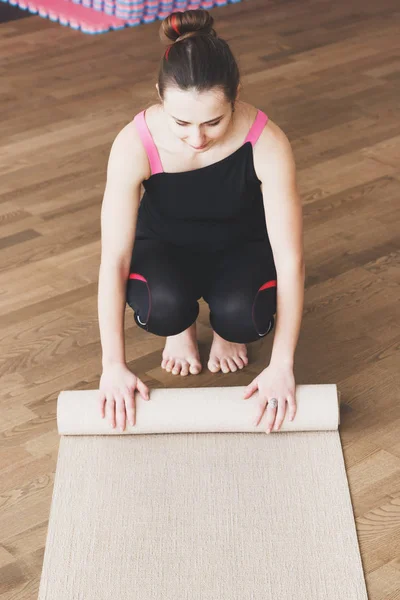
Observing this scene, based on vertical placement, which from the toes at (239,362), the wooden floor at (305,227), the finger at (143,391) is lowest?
the wooden floor at (305,227)

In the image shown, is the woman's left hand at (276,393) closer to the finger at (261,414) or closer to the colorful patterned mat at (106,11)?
the finger at (261,414)

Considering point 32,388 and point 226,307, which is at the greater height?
point 226,307

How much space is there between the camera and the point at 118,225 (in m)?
1.73

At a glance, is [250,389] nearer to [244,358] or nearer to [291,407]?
[291,407]

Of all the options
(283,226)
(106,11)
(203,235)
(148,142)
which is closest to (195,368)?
(203,235)

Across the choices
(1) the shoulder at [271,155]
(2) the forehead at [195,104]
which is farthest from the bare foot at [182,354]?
(2) the forehead at [195,104]

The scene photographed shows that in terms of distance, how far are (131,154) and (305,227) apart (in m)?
0.95

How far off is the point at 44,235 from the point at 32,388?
0.75 m

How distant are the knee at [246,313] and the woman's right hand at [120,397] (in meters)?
0.23

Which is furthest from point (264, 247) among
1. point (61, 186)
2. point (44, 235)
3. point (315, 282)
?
point (61, 186)

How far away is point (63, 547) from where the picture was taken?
1.51 m

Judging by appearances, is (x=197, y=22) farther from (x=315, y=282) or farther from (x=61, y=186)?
(x=61, y=186)

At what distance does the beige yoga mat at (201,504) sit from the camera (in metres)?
1.43

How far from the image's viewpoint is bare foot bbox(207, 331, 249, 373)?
1.97m
